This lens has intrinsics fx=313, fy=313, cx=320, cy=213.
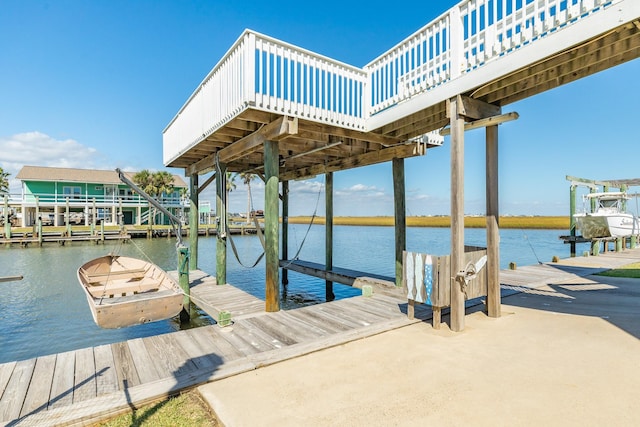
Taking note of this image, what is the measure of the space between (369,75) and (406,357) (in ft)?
21.0

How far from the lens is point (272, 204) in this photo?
6699mm

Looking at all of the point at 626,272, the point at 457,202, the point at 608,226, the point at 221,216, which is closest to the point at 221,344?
the point at 457,202

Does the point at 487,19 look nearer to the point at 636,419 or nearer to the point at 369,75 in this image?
the point at 369,75

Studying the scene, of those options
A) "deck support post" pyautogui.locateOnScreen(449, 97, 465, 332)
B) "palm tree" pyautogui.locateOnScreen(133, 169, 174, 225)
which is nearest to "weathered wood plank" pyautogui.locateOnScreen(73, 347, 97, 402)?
"deck support post" pyautogui.locateOnScreen(449, 97, 465, 332)

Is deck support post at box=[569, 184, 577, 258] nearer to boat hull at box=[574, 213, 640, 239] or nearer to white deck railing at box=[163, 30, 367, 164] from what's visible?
boat hull at box=[574, 213, 640, 239]

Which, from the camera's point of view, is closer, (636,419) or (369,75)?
(636,419)

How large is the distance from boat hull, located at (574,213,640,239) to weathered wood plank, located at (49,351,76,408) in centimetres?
2029

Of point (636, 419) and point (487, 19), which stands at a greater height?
point (487, 19)

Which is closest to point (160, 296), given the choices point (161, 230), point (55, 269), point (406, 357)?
point (406, 357)

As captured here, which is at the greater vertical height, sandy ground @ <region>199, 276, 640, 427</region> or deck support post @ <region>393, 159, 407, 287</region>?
deck support post @ <region>393, 159, 407, 287</region>

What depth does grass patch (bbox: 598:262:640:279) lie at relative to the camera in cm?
1009

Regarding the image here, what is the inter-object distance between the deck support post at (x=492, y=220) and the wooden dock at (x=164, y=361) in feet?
4.29

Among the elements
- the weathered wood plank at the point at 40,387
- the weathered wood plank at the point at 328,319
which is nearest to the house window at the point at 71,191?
the weathered wood plank at the point at 40,387

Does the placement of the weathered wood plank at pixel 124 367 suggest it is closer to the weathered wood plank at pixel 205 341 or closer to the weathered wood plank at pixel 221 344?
the weathered wood plank at pixel 205 341
